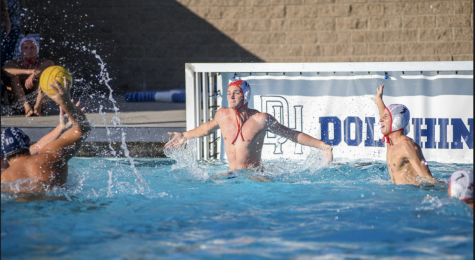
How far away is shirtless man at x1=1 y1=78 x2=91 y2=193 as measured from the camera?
11.9 ft

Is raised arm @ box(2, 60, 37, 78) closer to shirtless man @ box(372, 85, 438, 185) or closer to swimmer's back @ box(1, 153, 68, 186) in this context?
swimmer's back @ box(1, 153, 68, 186)

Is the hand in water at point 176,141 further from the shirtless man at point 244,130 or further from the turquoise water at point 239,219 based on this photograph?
the turquoise water at point 239,219

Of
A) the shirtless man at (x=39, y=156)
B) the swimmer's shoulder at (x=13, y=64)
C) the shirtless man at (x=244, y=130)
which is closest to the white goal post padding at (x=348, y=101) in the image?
the shirtless man at (x=244, y=130)

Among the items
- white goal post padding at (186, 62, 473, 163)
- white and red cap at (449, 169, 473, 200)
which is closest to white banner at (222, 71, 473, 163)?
white goal post padding at (186, 62, 473, 163)

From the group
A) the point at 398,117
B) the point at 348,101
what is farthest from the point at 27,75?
the point at 398,117

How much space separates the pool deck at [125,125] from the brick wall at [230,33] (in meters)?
2.81

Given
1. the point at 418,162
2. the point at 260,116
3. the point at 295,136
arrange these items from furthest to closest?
the point at 260,116
the point at 295,136
the point at 418,162

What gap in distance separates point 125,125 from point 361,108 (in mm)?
3197

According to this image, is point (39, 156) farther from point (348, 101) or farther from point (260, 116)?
point (348, 101)

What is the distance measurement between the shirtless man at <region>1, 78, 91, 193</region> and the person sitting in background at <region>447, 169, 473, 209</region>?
2.90m

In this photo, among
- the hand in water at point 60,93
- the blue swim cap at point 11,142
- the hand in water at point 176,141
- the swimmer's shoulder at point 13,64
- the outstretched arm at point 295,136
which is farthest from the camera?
the swimmer's shoulder at point 13,64

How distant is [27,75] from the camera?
25.3 feet

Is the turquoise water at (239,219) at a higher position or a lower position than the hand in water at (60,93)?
lower

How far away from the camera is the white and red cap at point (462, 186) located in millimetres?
3443
